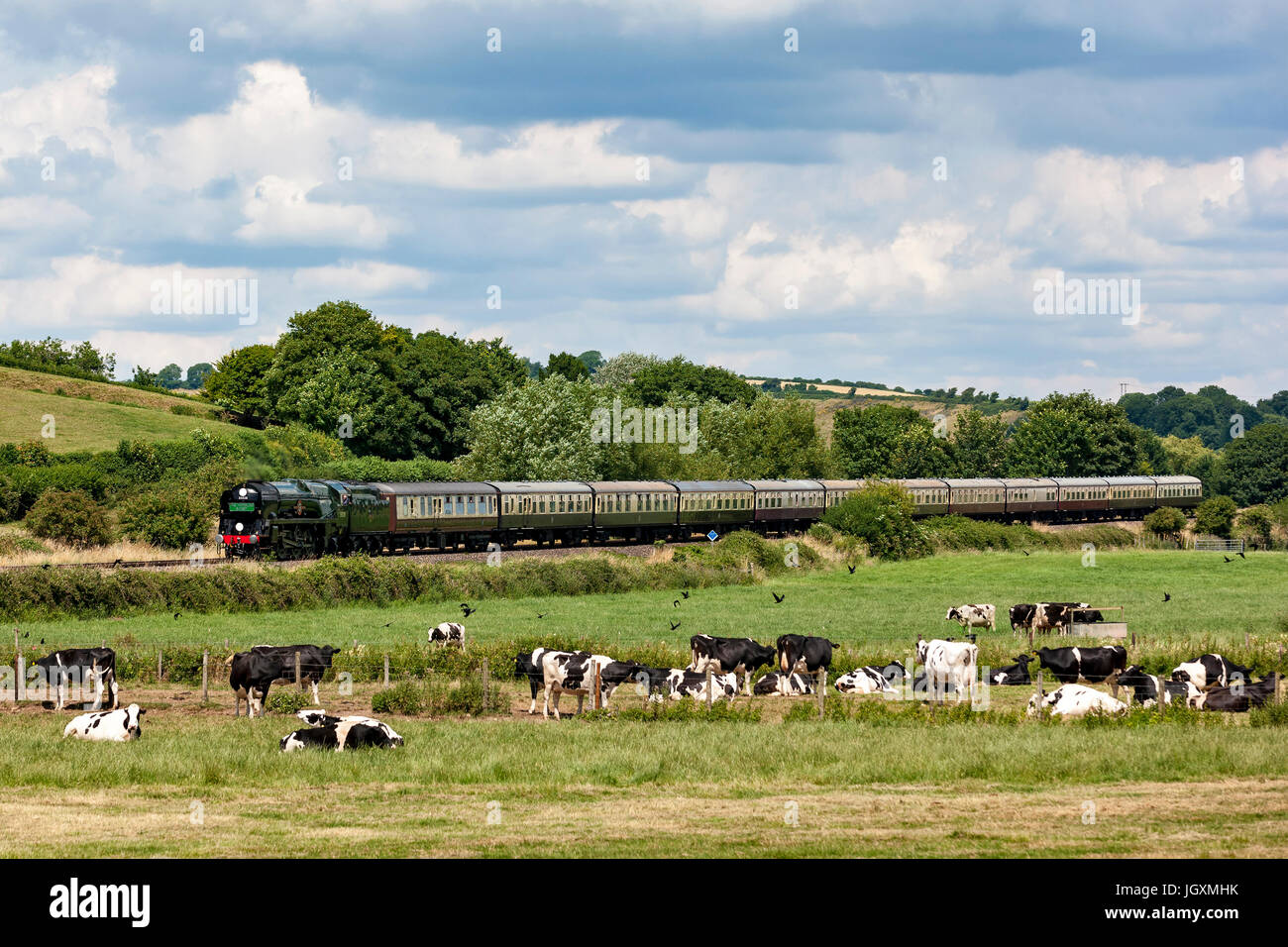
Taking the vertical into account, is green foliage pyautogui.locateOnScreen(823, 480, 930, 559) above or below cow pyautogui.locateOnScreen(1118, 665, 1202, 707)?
above

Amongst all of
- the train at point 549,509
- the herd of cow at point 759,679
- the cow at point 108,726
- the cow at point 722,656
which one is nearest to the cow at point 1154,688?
the herd of cow at point 759,679

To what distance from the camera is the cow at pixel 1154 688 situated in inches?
1098

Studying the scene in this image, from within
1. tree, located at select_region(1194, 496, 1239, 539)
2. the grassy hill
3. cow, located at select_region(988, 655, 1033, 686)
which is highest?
the grassy hill

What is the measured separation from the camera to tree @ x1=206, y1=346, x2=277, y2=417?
419ft

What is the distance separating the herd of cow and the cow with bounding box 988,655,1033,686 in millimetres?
24

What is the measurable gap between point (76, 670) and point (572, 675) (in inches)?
424

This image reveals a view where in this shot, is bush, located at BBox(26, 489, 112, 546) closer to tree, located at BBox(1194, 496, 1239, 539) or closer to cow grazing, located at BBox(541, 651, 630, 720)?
cow grazing, located at BBox(541, 651, 630, 720)

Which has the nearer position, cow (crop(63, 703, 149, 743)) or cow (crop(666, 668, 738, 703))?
cow (crop(63, 703, 149, 743))

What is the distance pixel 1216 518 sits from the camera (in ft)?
318

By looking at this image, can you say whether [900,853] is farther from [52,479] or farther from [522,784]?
[52,479]

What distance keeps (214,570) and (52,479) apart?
1315 inches

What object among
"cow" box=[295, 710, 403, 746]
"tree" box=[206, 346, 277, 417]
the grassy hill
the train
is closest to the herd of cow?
"cow" box=[295, 710, 403, 746]

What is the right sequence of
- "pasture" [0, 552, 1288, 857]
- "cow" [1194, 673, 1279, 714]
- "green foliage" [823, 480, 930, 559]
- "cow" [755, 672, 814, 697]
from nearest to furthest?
"pasture" [0, 552, 1288, 857] < "cow" [1194, 673, 1279, 714] < "cow" [755, 672, 814, 697] < "green foliage" [823, 480, 930, 559]
